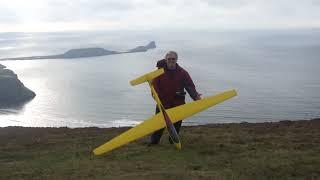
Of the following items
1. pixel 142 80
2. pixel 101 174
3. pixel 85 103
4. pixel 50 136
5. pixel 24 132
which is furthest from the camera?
pixel 85 103

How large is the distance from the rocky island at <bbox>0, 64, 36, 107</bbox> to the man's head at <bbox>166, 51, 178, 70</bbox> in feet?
396

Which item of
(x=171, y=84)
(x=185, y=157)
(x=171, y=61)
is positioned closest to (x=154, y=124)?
(x=171, y=84)

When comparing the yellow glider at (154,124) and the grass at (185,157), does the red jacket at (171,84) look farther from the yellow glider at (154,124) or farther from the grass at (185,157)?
the grass at (185,157)

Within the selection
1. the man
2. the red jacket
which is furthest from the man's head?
the red jacket

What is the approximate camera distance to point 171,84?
11.4 m

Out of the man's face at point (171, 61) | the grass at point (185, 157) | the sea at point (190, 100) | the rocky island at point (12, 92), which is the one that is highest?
the man's face at point (171, 61)

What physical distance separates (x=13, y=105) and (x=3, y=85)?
18850mm

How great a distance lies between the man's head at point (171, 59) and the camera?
11008mm

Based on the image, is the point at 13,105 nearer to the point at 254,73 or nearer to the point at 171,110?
the point at 254,73

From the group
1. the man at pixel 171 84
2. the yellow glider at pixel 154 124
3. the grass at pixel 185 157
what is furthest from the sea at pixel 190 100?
the yellow glider at pixel 154 124

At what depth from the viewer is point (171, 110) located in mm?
11250

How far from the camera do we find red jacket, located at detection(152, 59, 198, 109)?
11328mm

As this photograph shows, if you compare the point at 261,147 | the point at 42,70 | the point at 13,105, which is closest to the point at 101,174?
the point at 261,147

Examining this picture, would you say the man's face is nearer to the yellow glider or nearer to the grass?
the yellow glider
